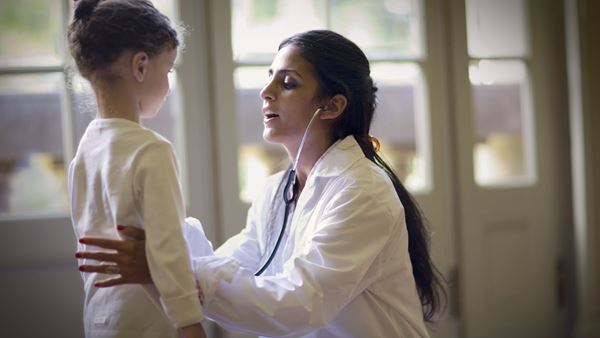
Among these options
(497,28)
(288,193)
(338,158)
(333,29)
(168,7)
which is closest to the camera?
(338,158)

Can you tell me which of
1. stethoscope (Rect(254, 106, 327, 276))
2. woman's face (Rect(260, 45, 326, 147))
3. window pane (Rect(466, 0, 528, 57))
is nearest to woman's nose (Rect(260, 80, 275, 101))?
woman's face (Rect(260, 45, 326, 147))

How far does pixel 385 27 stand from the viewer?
2.22 m

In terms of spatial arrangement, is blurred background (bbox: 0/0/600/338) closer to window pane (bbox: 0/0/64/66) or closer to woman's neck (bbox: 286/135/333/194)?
window pane (bbox: 0/0/64/66)

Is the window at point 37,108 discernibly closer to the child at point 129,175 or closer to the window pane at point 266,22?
the window pane at point 266,22

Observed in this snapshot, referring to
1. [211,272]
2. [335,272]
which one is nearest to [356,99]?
[335,272]

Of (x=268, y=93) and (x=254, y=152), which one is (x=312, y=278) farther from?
(x=254, y=152)

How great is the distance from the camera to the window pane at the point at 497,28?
233 cm

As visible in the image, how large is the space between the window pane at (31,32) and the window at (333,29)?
557mm

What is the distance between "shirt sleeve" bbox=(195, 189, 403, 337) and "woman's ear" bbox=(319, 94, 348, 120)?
0.75 feet

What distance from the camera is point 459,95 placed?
224 cm

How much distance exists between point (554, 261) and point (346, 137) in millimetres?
1435

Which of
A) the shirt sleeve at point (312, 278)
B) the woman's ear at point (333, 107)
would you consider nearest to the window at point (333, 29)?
the woman's ear at point (333, 107)

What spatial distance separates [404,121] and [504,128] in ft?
1.33

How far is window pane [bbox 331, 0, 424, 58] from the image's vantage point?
2.18 m
